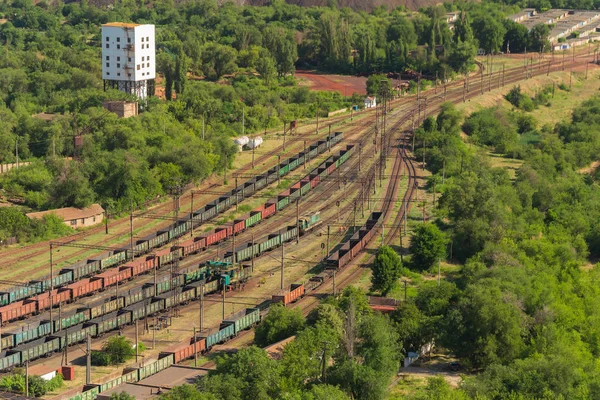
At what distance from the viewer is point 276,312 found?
7781 centimetres

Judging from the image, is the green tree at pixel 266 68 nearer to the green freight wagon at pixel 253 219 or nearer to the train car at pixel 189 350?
the green freight wagon at pixel 253 219

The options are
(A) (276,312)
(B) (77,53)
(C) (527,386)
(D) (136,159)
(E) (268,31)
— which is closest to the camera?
(C) (527,386)

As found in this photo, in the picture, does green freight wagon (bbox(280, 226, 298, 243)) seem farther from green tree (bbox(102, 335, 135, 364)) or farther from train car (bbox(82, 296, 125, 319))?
green tree (bbox(102, 335, 135, 364))

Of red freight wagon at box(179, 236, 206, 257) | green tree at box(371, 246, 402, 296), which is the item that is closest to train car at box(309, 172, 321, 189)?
red freight wagon at box(179, 236, 206, 257)

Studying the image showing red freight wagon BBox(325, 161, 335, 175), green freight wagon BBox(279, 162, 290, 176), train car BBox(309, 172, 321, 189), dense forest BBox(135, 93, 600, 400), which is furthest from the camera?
red freight wagon BBox(325, 161, 335, 175)

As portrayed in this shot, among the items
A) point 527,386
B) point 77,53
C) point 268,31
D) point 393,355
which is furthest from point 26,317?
point 268,31

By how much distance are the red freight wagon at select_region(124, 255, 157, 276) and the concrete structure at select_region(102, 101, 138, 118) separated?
47.4m

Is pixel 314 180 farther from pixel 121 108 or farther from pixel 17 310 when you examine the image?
pixel 17 310

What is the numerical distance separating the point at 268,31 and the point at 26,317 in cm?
11040

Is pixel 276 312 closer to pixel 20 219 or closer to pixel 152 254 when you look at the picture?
pixel 152 254

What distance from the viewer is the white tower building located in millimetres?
149125

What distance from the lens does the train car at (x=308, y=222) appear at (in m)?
106

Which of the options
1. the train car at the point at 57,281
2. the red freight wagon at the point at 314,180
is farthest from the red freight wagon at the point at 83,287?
the red freight wagon at the point at 314,180

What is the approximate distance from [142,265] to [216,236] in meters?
10.5
